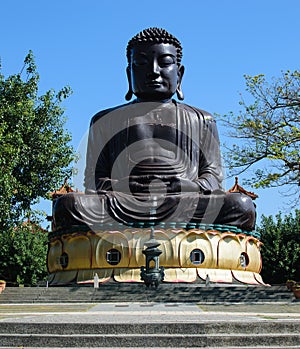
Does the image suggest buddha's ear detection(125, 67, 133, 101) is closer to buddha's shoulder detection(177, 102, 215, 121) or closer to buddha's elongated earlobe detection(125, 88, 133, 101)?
buddha's elongated earlobe detection(125, 88, 133, 101)

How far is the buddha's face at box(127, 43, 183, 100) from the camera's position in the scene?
17.0m

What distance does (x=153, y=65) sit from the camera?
17.0 m

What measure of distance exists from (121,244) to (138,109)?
4.41 metres

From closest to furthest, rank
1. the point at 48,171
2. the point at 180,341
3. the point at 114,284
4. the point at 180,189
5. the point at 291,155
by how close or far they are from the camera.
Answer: the point at 180,341 < the point at 291,155 < the point at 114,284 < the point at 180,189 < the point at 48,171

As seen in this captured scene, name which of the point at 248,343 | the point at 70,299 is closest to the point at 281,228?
the point at 70,299

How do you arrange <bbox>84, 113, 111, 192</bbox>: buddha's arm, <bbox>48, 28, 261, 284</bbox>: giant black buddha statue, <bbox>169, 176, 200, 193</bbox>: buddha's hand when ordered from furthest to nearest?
<bbox>84, 113, 111, 192</bbox>: buddha's arm → <bbox>169, 176, 200, 193</bbox>: buddha's hand → <bbox>48, 28, 261, 284</bbox>: giant black buddha statue

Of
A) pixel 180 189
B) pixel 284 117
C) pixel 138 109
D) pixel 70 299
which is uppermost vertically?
pixel 138 109

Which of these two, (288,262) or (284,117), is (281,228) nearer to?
(288,262)

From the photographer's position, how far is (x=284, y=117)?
41.2 feet

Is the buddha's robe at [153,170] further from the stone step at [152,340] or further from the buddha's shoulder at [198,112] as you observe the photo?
the stone step at [152,340]

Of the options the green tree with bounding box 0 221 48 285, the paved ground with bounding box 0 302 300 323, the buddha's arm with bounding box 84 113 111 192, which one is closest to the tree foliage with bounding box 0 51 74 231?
the buddha's arm with bounding box 84 113 111 192

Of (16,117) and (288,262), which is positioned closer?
(16,117)

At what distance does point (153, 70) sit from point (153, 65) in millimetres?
158

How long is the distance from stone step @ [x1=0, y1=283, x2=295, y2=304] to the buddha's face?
6429 millimetres
